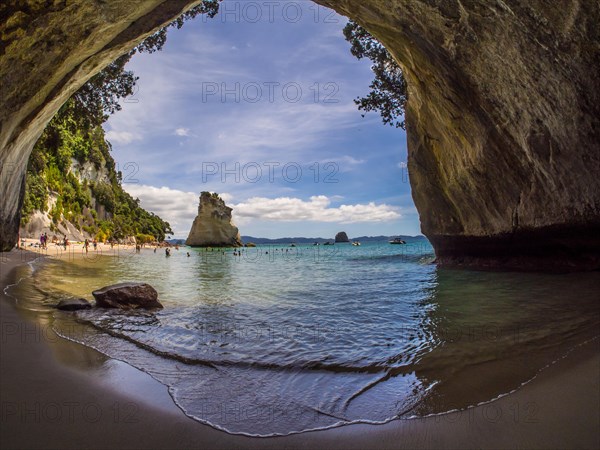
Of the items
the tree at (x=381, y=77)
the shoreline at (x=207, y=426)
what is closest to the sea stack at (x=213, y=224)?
the tree at (x=381, y=77)

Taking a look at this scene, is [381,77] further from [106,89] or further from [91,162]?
[91,162]

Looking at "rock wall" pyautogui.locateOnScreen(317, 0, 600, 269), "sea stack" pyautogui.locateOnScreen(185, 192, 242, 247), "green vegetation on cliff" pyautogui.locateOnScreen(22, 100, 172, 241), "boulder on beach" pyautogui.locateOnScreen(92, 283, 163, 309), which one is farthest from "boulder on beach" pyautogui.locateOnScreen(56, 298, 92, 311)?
"sea stack" pyautogui.locateOnScreen(185, 192, 242, 247)

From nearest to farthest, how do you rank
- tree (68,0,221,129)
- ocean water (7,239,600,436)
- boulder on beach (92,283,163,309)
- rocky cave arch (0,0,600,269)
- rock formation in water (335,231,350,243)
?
ocean water (7,239,600,436) < rocky cave arch (0,0,600,269) < boulder on beach (92,283,163,309) < tree (68,0,221,129) < rock formation in water (335,231,350,243)

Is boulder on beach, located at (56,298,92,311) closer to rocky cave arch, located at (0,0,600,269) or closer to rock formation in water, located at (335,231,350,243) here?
rocky cave arch, located at (0,0,600,269)

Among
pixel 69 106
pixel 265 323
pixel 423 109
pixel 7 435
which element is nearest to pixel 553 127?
pixel 423 109

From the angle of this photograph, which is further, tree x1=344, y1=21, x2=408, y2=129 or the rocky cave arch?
tree x1=344, y1=21, x2=408, y2=129

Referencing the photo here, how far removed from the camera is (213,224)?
8794 cm

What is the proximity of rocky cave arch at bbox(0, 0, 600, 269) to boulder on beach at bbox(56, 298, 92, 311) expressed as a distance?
3817mm

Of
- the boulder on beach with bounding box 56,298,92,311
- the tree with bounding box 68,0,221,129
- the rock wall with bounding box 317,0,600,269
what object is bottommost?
the boulder on beach with bounding box 56,298,92,311

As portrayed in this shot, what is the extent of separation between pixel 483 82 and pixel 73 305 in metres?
11.9

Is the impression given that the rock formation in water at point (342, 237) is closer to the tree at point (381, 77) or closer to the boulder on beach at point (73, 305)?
the tree at point (381, 77)

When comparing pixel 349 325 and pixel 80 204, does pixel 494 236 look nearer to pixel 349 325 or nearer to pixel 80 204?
pixel 349 325

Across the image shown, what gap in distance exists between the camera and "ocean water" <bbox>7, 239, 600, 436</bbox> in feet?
11.2

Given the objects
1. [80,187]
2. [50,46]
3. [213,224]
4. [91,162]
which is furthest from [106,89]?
[213,224]
